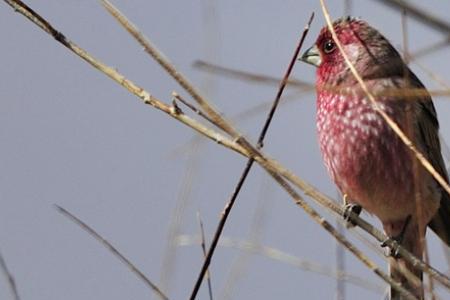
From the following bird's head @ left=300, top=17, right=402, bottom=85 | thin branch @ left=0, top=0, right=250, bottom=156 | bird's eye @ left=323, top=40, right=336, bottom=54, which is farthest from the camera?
bird's eye @ left=323, top=40, right=336, bottom=54

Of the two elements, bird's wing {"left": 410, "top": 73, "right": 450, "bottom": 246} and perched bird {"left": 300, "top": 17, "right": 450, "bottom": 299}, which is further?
bird's wing {"left": 410, "top": 73, "right": 450, "bottom": 246}

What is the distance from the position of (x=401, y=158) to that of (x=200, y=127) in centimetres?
280

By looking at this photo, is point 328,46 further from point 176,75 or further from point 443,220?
point 176,75

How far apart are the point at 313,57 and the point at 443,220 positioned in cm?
128

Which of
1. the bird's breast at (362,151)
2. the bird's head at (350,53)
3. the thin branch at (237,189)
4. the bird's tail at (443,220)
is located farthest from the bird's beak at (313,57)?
the thin branch at (237,189)

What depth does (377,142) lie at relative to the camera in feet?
17.3

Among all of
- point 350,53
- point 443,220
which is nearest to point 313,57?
point 350,53

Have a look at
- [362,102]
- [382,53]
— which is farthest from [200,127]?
[382,53]

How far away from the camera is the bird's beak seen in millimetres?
5758

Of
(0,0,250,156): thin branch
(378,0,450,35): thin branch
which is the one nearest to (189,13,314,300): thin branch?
(0,0,250,156): thin branch

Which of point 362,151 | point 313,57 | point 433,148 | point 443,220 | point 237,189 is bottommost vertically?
point 237,189

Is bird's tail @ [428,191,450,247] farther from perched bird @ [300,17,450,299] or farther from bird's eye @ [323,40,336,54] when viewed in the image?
bird's eye @ [323,40,336,54]

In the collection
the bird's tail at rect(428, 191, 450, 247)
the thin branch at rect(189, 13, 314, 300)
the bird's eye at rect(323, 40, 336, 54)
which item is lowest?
the thin branch at rect(189, 13, 314, 300)

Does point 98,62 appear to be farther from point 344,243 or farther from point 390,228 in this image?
point 390,228
